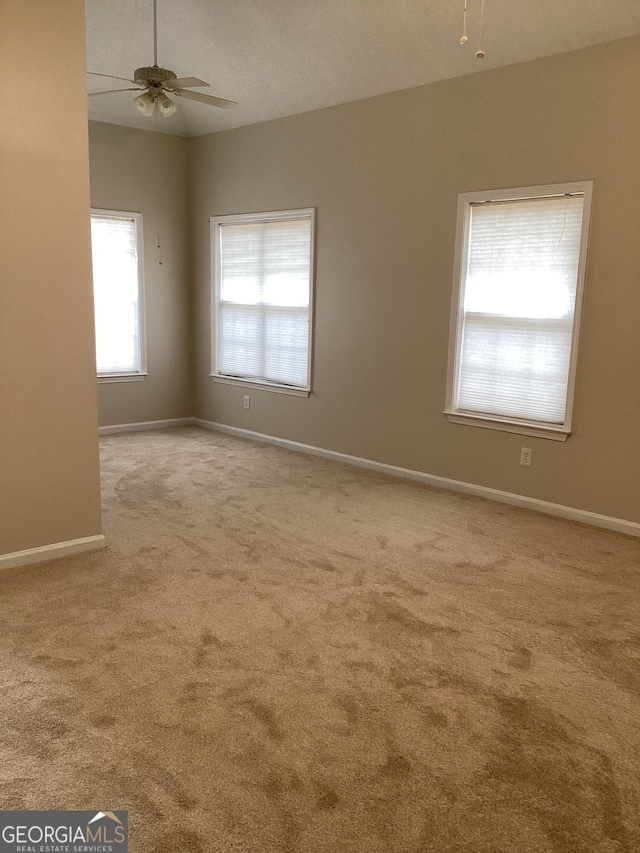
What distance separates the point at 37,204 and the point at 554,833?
3.34 meters

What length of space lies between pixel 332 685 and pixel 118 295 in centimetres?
518

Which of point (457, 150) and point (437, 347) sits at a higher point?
point (457, 150)

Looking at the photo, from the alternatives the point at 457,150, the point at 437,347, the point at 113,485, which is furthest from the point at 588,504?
the point at 113,485

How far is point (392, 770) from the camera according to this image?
2064mm

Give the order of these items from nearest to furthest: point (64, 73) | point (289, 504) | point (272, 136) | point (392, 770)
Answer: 1. point (392, 770)
2. point (64, 73)
3. point (289, 504)
4. point (272, 136)

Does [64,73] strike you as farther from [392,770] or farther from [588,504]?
[588,504]

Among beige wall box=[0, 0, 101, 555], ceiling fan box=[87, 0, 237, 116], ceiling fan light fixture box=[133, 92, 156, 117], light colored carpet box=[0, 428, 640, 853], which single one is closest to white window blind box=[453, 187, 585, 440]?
light colored carpet box=[0, 428, 640, 853]

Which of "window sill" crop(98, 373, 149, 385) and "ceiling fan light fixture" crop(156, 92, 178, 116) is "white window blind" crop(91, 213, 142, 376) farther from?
"ceiling fan light fixture" crop(156, 92, 178, 116)

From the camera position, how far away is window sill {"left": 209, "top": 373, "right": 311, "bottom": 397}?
20.3ft

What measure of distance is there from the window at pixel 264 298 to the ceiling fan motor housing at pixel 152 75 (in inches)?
76.3

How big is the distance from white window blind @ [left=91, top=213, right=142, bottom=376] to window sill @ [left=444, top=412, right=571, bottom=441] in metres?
3.46

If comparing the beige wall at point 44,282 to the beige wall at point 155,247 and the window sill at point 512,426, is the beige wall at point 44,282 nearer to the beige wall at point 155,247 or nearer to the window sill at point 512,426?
the window sill at point 512,426

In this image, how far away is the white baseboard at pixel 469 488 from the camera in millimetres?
4301

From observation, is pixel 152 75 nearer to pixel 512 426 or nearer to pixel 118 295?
pixel 118 295
